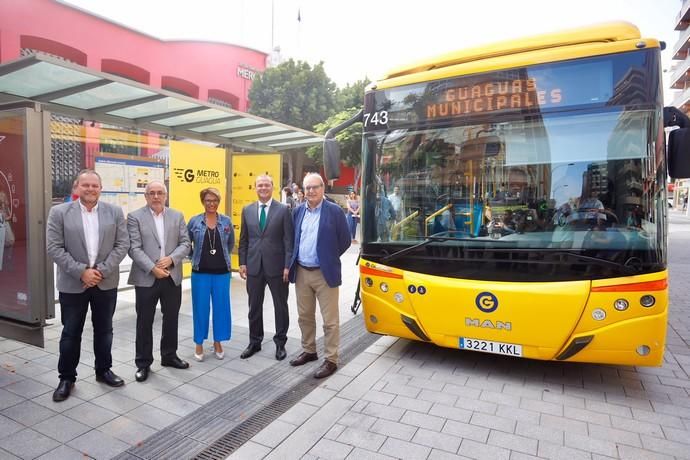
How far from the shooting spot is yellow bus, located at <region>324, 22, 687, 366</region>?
3.64m

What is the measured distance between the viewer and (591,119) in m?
3.78

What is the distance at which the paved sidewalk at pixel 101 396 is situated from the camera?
3.05m

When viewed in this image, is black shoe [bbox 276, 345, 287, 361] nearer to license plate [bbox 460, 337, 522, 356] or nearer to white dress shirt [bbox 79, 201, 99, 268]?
license plate [bbox 460, 337, 522, 356]

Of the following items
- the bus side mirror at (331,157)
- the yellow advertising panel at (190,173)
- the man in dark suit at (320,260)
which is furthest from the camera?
the yellow advertising panel at (190,173)

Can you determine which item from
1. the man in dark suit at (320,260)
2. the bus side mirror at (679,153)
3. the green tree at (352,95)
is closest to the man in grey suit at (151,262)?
the man in dark suit at (320,260)

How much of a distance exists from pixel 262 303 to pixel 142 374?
126 cm

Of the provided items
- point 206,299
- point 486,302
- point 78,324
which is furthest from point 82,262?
point 486,302

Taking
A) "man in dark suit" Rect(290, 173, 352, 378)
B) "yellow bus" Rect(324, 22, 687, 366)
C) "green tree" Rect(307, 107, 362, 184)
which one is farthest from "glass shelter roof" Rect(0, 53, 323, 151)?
"green tree" Rect(307, 107, 362, 184)

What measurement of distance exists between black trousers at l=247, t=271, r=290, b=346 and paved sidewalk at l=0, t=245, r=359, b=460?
23 centimetres

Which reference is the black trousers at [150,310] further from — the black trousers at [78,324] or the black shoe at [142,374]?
the black trousers at [78,324]

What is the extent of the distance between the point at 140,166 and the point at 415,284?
15.8ft

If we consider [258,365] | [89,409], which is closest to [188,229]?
[258,365]

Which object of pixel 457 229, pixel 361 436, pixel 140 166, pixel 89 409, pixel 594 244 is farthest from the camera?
pixel 140 166

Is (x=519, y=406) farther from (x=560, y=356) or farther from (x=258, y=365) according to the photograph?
(x=258, y=365)
